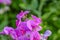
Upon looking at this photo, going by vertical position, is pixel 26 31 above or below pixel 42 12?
below

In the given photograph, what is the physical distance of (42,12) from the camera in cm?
188

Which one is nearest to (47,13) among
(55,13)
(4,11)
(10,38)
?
(55,13)

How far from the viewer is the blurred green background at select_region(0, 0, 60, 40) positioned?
1682 millimetres

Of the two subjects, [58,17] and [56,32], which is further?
[58,17]

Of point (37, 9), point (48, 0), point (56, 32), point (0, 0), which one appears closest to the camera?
point (56, 32)

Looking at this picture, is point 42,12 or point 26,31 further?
point 42,12

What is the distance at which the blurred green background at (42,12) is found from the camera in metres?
1.68

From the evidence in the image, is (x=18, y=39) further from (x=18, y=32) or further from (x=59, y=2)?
(x=59, y=2)

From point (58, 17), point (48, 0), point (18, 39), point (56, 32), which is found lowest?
point (18, 39)

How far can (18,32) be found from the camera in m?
0.86

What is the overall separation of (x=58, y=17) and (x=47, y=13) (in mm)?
96

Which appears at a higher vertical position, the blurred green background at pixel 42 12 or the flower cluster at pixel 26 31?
the blurred green background at pixel 42 12

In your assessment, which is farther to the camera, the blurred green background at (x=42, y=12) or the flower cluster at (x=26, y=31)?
the blurred green background at (x=42, y=12)

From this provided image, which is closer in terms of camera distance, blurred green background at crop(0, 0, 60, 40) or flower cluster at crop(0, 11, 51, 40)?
flower cluster at crop(0, 11, 51, 40)
